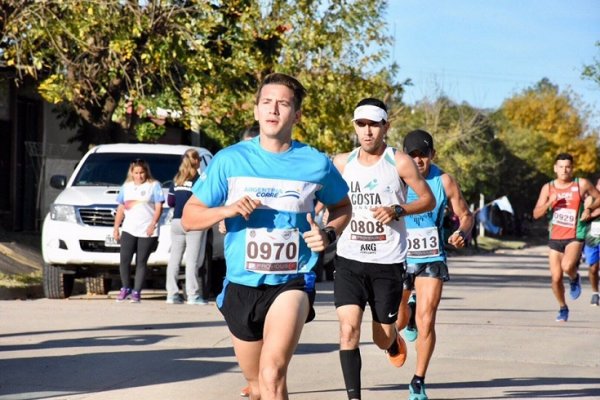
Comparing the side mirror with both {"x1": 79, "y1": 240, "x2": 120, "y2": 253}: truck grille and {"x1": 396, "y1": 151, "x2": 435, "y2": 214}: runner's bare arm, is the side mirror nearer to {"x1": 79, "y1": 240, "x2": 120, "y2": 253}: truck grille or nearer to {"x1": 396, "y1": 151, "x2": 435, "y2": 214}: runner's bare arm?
{"x1": 79, "y1": 240, "x2": 120, "y2": 253}: truck grille

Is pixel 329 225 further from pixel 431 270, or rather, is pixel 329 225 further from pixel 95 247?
pixel 95 247

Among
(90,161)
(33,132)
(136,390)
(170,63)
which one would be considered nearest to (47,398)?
(136,390)

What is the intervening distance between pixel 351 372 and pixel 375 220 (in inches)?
43.3

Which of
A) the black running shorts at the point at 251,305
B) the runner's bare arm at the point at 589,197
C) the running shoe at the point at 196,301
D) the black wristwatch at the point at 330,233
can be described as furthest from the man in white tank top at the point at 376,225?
the running shoe at the point at 196,301

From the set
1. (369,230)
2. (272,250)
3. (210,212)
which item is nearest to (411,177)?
(369,230)

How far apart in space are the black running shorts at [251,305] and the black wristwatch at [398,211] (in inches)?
79.3

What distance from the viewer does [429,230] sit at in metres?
10.1

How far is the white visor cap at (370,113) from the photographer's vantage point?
8.70 metres

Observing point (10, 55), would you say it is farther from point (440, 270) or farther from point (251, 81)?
point (440, 270)

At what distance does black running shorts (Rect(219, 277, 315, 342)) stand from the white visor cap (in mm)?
2215

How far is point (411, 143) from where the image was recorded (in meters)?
10.1

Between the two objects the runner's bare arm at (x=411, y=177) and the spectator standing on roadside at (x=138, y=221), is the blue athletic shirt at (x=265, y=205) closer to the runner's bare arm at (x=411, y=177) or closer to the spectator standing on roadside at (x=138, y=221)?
the runner's bare arm at (x=411, y=177)

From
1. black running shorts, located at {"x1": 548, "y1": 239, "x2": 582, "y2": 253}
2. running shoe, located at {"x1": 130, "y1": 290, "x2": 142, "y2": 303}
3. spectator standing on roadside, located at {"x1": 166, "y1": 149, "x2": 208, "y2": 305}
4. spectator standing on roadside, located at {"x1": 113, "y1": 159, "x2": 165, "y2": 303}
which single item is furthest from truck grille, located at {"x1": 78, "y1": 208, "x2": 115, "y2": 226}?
black running shorts, located at {"x1": 548, "y1": 239, "x2": 582, "y2": 253}

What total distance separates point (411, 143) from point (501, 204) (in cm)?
5866
